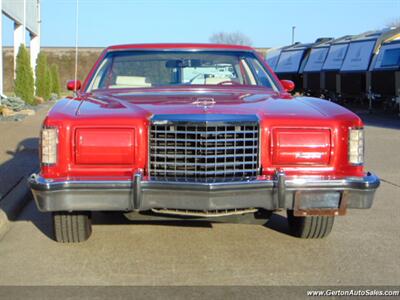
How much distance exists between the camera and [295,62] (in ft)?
101

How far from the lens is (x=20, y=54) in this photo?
1989cm

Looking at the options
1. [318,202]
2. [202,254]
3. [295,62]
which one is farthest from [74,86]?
[295,62]

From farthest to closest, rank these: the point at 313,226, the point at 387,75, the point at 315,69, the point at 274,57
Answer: the point at 274,57
the point at 315,69
the point at 387,75
the point at 313,226

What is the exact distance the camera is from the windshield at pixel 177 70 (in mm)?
6043

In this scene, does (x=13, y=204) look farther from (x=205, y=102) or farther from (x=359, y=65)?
(x=359, y=65)

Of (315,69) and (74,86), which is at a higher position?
(315,69)

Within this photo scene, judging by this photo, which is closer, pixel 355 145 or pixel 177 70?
pixel 355 145

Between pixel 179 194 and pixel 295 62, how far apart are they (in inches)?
1072

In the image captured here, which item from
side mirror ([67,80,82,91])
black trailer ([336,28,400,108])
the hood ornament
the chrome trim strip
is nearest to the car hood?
the hood ornament

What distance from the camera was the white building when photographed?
19705mm

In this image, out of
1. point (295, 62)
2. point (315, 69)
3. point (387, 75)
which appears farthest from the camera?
point (295, 62)

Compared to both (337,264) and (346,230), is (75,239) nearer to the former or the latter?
(337,264)

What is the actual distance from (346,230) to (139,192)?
252 cm

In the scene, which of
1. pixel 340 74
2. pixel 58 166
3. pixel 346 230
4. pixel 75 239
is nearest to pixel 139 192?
pixel 58 166
